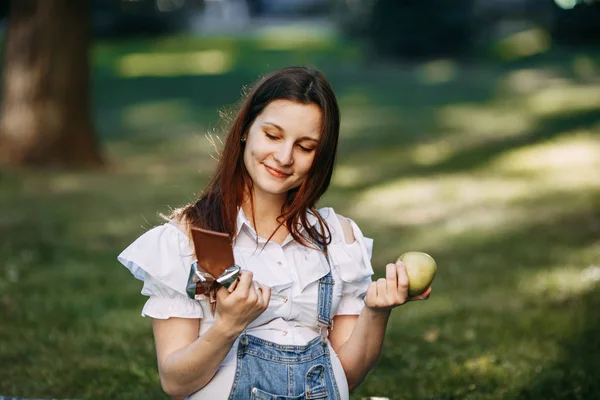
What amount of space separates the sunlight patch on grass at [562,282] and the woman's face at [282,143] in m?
3.21

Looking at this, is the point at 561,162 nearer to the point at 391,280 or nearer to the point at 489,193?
the point at 489,193

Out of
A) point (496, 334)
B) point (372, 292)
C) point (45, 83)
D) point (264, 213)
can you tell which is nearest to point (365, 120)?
point (45, 83)

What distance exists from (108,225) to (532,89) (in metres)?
9.42

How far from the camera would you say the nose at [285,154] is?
9.56 ft

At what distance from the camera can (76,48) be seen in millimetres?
10227

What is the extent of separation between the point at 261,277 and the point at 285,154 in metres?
0.40

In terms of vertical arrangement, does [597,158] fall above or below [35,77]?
below

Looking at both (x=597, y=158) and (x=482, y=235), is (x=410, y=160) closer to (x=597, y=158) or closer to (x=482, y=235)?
(x=597, y=158)

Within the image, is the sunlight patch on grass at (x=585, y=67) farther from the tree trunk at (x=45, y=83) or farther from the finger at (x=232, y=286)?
the finger at (x=232, y=286)

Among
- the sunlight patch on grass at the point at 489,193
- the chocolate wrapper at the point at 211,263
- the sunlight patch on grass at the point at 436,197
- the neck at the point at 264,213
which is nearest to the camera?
the chocolate wrapper at the point at 211,263

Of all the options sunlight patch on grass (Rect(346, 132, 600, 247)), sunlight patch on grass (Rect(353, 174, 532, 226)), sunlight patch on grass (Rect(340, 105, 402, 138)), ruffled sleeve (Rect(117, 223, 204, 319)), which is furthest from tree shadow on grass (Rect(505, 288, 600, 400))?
sunlight patch on grass (Rect(340, 105, 402, 138))

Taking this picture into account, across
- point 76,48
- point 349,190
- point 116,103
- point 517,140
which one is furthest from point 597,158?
point 116,103

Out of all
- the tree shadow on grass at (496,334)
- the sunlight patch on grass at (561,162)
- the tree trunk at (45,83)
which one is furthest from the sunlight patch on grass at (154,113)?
the tree shadow on grass at (496,334)

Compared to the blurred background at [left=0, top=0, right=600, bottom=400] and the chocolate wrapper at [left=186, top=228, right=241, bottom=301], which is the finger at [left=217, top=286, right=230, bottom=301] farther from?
the blurred background at [left=0, top=0, right=600, bottom=400]
